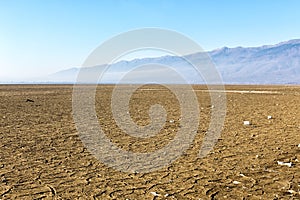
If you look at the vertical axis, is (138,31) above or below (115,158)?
above

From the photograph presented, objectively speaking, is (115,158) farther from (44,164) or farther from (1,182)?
(1,182)

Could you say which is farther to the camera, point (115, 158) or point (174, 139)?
point (174, 139)

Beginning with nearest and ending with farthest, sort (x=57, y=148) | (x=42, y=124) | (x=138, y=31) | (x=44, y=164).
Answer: (x=138, y=31)
(x=44, y=164)
(x=57, y=148)
(x=42, y=124)

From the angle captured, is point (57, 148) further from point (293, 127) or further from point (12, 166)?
point (293, 127)

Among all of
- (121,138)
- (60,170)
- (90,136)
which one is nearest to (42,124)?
(90,136)

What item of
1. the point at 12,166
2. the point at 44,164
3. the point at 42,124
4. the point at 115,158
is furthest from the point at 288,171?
the point at 42,124

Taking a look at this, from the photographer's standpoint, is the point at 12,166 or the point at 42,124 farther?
the point at 42,124

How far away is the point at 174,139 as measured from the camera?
10.7m

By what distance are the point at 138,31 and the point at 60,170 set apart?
353cm

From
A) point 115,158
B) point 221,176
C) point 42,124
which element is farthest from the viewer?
point 42,124

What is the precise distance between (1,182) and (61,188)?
4.25 ft

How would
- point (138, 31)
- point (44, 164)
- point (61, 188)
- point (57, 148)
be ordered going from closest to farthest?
point (61, 188)
point (138, 31)
point (44, 164)
point (57, 148)

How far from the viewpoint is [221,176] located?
22.0 ft

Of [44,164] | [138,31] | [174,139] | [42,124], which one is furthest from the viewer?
[42,124]
